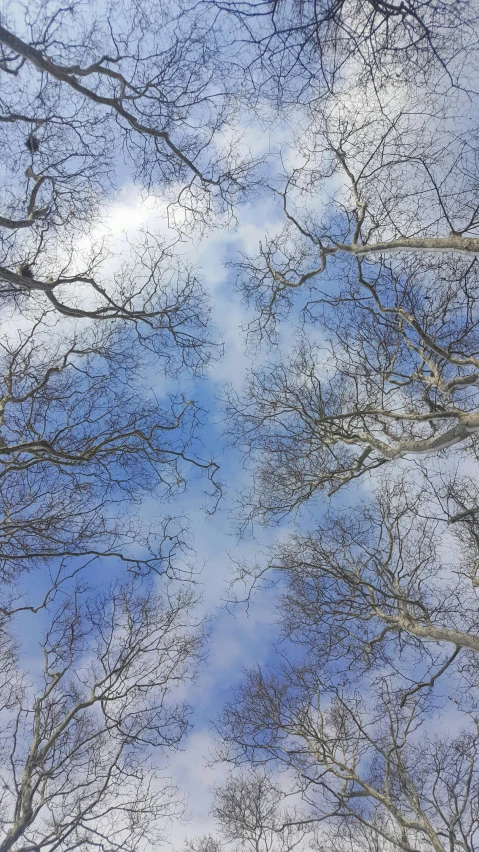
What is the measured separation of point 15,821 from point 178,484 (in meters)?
7.09

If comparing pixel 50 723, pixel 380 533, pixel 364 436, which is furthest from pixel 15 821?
pixel 364 436

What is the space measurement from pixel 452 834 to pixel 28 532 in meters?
9.37

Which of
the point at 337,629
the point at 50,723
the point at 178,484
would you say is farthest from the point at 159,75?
the point at 50,723

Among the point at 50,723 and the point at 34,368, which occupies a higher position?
the point at 34,368

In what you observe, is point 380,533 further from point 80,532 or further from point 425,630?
point 80,532

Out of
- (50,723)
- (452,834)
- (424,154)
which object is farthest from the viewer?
(50,723)

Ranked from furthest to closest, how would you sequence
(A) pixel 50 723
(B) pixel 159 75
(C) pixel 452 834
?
1. (A) pixel 50 723
2. (C) pixel 452 834
3. (B) pixel 159 75

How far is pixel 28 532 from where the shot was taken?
7.29m

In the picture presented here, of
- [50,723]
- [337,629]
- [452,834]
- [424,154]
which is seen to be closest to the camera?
[424,154]

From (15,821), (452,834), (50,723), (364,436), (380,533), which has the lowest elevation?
(452,834)

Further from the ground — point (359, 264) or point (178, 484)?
point (359, 264)

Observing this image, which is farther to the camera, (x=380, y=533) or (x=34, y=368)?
(x=380, y=533)

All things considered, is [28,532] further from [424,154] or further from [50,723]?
[424,154]

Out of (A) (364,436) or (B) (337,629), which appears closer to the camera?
(A) (364,436)
